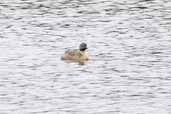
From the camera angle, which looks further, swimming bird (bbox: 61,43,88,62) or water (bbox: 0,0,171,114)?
swimming bird (bbox: 61,43,88,62)

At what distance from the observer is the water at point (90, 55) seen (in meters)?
36.1

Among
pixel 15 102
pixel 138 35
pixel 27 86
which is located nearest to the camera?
pixel 15 102

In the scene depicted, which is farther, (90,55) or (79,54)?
(79,54)

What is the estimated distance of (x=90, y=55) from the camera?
1825 inches

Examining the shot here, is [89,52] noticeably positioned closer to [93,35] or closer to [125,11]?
[93,35]

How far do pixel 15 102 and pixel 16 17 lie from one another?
69.2 feet

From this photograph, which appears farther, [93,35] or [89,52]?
[93,35]

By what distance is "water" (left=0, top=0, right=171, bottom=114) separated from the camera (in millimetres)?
36125

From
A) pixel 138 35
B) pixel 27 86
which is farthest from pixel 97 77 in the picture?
pixel 138 35

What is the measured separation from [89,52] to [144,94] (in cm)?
982

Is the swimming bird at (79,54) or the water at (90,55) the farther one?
the swimming bird at (79,54)

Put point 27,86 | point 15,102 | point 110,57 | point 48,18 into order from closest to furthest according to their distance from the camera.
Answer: point 15,102, point 27,86, point 110,57, point 48,18

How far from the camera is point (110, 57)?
4484cm

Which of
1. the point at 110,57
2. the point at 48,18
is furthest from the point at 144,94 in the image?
the point at 48,18
